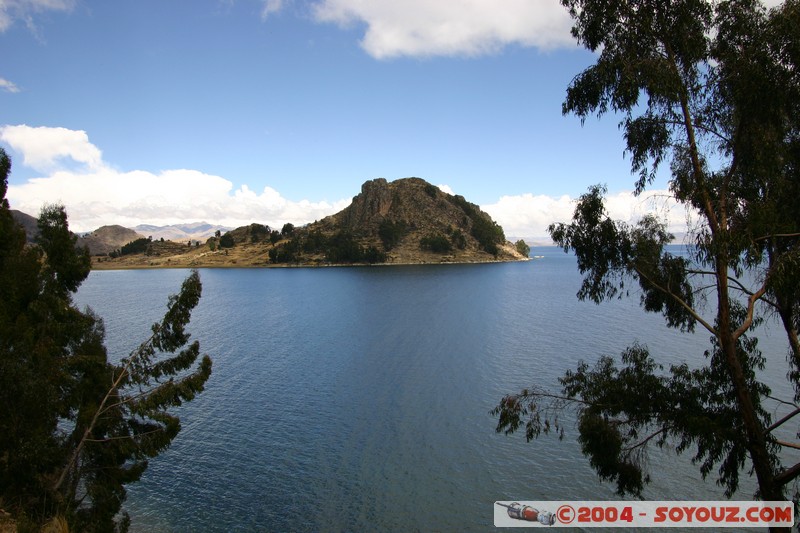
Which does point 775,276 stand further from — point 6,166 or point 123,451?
point 6,166

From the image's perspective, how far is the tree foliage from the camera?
1830 cm

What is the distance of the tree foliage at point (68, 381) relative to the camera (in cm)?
1830

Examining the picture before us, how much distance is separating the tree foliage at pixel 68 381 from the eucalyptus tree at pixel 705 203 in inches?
558

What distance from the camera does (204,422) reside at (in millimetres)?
36844

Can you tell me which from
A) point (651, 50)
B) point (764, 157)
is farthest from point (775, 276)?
point (651, 50)

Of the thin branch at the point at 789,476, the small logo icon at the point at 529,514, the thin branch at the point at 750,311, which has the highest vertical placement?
the thin branch at the point at 750,311

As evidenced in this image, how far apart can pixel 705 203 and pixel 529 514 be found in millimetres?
17588

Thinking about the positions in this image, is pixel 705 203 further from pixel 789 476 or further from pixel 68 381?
pixel 68 381

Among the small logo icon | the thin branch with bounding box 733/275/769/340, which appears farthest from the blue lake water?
the thin branch with bounding box 733/275/769/340

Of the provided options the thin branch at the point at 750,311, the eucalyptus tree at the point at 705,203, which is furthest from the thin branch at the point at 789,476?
the thin branch at the point at 750,311

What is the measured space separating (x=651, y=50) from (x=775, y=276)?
8.14 metres

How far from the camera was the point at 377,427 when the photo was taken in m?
35.7

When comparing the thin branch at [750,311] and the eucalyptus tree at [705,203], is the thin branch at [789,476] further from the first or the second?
the thin branch at [750,311]

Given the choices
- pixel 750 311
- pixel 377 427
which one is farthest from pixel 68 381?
pixel 750 311
